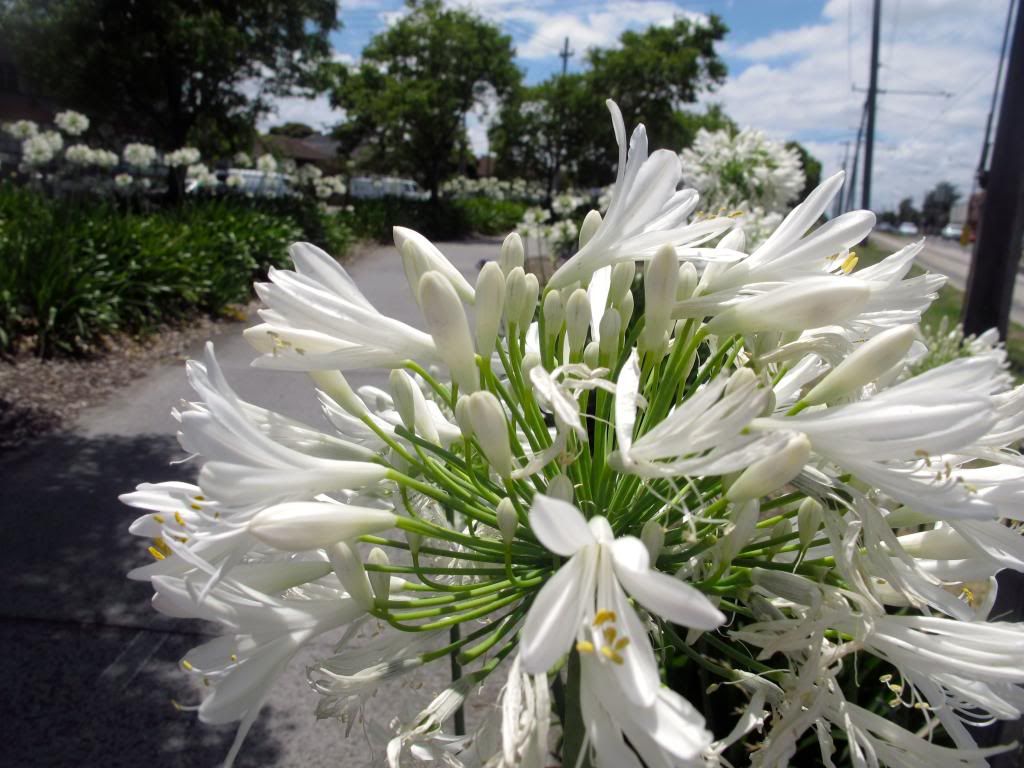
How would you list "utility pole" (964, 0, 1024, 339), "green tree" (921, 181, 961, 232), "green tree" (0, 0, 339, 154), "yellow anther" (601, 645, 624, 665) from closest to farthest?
"yellow anther" (601, 645, 624, 665), "utility pole" (964, 0, 1024, 339), "green tree" (0, 0, 339, 154), "green tree" (921, 181, 961, 232)

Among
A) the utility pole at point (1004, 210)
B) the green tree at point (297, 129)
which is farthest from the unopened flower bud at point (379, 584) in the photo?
the green tree at point (297, 129)

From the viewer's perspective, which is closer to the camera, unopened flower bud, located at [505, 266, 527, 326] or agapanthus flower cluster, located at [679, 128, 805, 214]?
unopened flower bud, located at [505, 266, 527, 326]

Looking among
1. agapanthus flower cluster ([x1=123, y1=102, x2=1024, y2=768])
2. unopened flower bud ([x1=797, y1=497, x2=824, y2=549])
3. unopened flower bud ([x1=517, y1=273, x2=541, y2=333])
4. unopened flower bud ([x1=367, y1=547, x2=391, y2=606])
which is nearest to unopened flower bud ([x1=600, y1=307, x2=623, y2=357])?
agapanthus flower cluster ([x1=123, y1=102, x2=1024, y2=768])

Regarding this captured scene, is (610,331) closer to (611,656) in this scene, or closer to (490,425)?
(490,425)

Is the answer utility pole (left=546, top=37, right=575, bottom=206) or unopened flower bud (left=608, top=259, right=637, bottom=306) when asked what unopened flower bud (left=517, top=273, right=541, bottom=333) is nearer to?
unopened flower bud (left=608, top=259, right=637, bottom=306)

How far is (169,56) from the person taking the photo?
15594 mm

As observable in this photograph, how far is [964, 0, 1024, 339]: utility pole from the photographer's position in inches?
171

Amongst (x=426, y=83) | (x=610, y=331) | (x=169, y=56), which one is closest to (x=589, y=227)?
(x=610, y=331)

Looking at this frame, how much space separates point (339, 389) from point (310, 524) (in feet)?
1.34

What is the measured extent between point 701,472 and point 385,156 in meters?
31.1

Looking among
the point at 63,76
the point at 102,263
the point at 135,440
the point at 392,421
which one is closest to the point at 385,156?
the point at 63,76

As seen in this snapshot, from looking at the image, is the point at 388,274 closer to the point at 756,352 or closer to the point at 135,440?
the point at 135,440

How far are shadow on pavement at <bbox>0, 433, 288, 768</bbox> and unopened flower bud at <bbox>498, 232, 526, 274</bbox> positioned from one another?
2.98 metres

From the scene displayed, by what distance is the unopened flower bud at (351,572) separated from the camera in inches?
39.4
